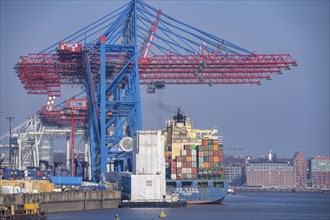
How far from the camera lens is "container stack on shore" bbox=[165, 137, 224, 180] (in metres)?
102

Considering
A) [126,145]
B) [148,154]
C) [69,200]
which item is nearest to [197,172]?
[126,145]

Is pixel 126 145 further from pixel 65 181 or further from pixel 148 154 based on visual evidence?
pixel 148 154

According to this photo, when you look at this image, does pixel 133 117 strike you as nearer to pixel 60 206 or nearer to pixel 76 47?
pixel 76 47

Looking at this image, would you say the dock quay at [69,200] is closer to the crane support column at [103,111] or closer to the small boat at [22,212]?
the crane support column at [103,111]

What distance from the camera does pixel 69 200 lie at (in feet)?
267

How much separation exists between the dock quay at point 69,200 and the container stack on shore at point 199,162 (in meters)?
15.3

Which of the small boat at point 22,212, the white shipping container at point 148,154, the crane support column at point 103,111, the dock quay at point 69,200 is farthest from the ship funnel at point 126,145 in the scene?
the small boat at point 22,212

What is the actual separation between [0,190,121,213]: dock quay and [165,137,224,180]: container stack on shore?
15308mm

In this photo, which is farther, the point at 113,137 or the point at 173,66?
the point at 113,137

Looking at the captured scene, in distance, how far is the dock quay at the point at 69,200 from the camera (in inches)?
2847

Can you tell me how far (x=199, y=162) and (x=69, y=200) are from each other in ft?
79.1

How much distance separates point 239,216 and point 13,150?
66106mm

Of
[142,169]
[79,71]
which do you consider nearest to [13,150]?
[79,71]

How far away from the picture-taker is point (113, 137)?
99.2 m
